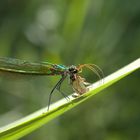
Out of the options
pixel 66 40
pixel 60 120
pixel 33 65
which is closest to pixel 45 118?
pixel 33 65

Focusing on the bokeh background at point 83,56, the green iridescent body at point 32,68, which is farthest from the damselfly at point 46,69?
the bokeh background at point 83,56

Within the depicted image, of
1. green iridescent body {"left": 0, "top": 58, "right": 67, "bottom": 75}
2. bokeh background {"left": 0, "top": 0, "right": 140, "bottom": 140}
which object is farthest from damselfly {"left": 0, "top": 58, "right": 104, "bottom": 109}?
bokeh background {"left": 0, "top": 0, "right": 140, "bottom": 140}

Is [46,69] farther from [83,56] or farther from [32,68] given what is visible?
[83,56]

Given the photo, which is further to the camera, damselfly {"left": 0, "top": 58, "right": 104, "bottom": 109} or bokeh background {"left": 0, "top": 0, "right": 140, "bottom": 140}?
bokeh background {"left": 0, "top": 0, "right": 140, "bottom": 140}

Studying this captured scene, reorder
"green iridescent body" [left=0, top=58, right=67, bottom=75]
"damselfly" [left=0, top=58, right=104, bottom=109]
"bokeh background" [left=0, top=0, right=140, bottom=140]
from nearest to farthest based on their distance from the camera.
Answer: "damselfly" [left=0, top=58, right=104, bottom=109]
"green iridescent body" [left=0, top=58, right=67, bottom=75]
"bokeh background" [left=0, top=0, right=140, bottom=140]

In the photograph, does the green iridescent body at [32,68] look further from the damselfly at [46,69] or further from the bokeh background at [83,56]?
the bokeh background at [83,56]

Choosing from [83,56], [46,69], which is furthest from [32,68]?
[83,56]

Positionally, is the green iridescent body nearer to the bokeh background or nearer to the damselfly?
the damselfly

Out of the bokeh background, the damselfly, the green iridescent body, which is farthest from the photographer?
the bokeh background
